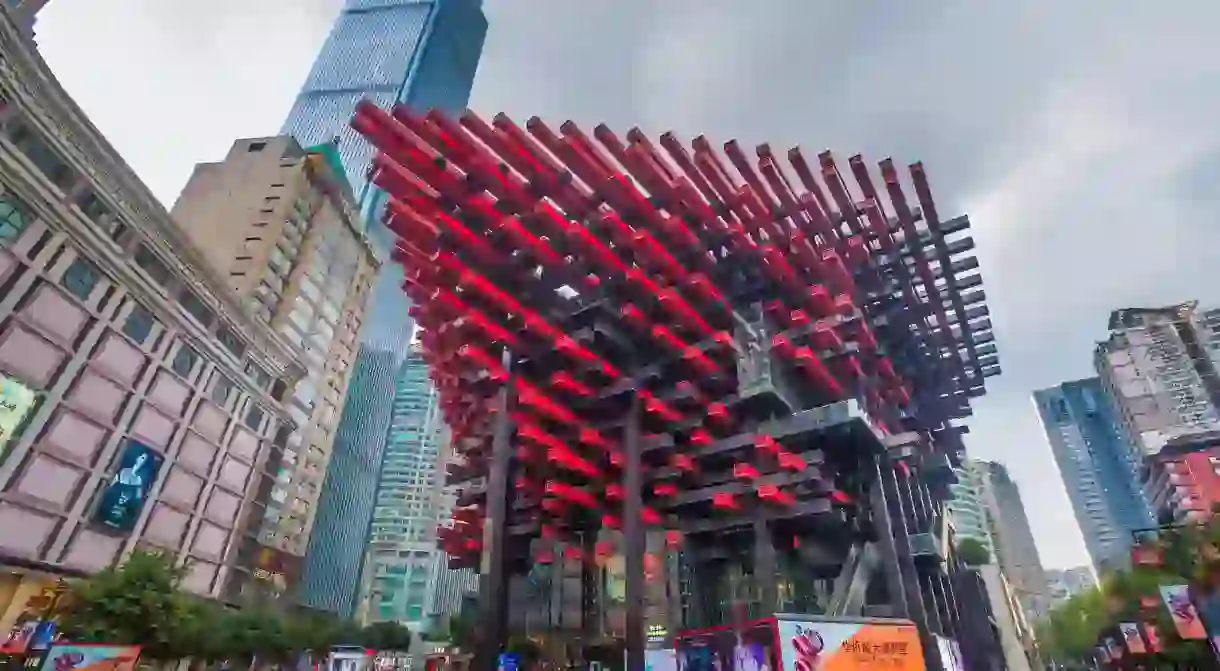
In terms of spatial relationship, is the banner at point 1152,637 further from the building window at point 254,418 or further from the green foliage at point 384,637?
the building window at point 254,418

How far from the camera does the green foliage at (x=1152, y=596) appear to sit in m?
31.2

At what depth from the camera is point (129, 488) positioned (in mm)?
40969

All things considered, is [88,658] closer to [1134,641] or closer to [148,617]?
[148,617]

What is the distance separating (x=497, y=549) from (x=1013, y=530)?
6450 inches

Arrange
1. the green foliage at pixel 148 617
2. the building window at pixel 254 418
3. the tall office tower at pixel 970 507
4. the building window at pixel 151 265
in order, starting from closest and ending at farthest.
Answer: the green foliage at pixel 148 617 < the building window at pixel 151 265 < the building window at pixel 254 418 < the tall office tower at pixel 970 507

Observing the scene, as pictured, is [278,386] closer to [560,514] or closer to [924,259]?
[560,514]

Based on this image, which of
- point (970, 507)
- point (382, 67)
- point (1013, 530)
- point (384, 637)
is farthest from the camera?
point (382, 67)

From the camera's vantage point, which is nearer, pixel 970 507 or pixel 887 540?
pixel 887 540

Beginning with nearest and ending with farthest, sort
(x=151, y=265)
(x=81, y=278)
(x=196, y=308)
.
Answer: (x=81, y=278), (x=151, y=265), (x=196, y=308)

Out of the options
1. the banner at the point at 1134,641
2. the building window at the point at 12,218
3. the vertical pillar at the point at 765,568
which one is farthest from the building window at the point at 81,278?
the banner at the point at 1134,641

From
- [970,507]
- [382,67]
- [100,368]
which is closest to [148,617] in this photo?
[100,368]

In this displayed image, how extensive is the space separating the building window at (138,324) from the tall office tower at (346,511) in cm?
4779

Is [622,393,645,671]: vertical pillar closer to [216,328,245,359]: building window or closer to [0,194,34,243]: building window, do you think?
[0,194,34,243]: building window

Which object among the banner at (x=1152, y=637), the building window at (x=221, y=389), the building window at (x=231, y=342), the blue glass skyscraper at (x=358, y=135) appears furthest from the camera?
the blue glass skyscraper at (x=358, y=135)
